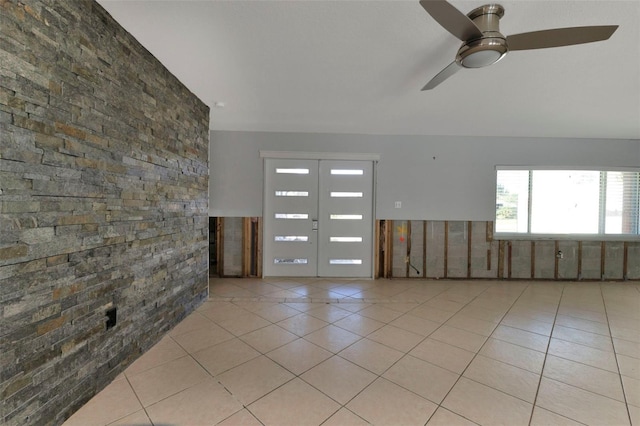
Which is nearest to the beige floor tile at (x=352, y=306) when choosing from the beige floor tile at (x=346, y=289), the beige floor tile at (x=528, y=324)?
the beige floor tile at (x=346, y=289)

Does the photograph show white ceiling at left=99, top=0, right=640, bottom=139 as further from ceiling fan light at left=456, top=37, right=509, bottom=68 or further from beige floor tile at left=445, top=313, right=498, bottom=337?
beige floor tile at left=445, top=313, right=498, bottom=337

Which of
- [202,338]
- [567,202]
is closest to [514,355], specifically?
[202,338]

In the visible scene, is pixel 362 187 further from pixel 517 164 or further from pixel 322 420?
pixel 322 420

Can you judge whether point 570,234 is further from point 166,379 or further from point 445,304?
point 166,379

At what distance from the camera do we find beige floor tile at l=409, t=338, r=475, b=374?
2.05m

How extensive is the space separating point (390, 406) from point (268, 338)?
1.25 m

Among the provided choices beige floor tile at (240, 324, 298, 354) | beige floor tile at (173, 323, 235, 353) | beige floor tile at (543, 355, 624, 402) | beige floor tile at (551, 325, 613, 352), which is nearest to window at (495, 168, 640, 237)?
beige floor tile at (551, 325, 613, 352)

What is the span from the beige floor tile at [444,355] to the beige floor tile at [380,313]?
22.2 inches

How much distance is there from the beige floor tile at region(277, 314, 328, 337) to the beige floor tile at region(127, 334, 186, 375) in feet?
3.21

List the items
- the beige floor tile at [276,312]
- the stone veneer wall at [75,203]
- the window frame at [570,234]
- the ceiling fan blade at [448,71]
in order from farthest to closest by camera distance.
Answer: the window frame at [570,234] → the beige floor tile at [276,312] → the ceiling fan blade at [448,71] → the stone veneer wall at [75,203]

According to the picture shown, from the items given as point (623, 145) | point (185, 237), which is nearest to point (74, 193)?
point (185, 237)

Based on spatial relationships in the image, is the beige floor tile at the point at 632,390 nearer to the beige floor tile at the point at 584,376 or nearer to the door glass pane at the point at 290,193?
the beige floor tile at the point at 584,376

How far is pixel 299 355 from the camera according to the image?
85.4 inches

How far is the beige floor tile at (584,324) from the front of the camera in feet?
8.82
